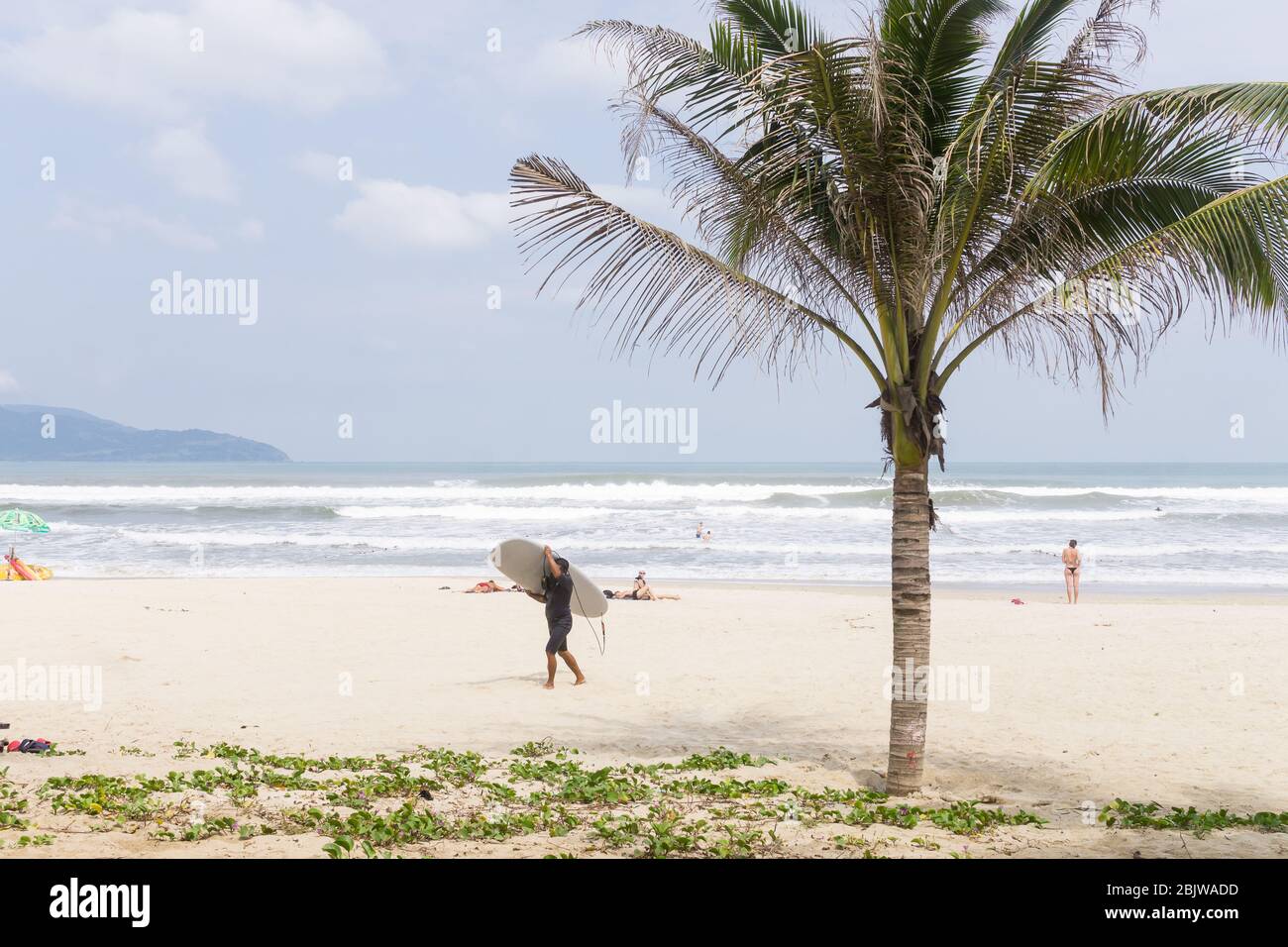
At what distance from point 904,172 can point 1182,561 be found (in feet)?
84.1

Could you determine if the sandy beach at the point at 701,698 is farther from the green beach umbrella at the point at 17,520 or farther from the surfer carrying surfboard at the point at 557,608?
the green beach umbrella at the point at 17,520

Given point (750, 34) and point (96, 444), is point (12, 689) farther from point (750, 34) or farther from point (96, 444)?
point (96, 444)

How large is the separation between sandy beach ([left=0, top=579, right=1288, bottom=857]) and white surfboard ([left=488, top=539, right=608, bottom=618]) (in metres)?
0.89

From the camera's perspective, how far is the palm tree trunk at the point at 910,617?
266 inches

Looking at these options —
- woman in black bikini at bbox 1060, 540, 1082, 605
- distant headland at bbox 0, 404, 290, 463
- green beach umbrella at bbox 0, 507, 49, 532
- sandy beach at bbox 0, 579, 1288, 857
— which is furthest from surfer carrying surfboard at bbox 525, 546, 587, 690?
distant headland at bbox 0, 404, 290, 463

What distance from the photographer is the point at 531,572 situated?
11.8 metres

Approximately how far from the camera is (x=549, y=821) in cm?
554

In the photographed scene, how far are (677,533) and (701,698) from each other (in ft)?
80.4

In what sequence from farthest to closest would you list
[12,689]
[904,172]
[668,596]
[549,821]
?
1. [668,596]
2. [12,689]
3. [904,172]
4. [549,821]

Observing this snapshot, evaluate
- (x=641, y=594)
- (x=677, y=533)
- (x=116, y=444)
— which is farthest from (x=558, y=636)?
(x=116, y=444)

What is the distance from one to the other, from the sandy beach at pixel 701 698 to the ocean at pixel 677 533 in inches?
315

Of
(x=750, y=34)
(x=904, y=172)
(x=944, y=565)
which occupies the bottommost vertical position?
(x=944, y=565)

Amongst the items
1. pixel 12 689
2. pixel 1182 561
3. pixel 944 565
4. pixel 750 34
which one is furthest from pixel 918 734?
pixel 1182 561

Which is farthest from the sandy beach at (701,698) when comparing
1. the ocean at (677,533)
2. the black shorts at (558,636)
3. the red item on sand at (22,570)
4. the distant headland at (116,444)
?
the distant headland at (116,444)
